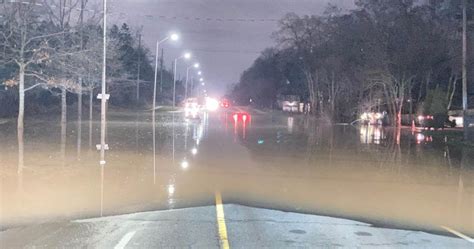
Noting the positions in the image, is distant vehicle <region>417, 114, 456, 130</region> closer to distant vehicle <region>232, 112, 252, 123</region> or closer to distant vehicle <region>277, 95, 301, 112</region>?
distant vehicle <region>232, 112, 252, 123</region>

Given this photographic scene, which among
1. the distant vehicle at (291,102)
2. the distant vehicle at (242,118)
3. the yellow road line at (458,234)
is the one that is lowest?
the yellow road line at (458,234)

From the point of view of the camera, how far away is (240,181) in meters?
13.7

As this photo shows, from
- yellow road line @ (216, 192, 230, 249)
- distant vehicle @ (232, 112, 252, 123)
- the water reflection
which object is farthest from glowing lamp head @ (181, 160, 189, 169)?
distant vehicle @ (232, 112, 252, 123)

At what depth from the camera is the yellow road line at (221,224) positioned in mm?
7388

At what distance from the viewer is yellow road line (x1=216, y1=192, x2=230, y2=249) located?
24.2ft

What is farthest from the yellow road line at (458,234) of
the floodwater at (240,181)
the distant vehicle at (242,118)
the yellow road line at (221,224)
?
the distant vehicle at (242,118)

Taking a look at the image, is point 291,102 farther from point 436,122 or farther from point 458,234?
point 458,234

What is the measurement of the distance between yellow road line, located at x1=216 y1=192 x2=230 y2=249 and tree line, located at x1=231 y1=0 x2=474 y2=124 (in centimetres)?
3110

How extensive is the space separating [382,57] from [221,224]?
4161cm

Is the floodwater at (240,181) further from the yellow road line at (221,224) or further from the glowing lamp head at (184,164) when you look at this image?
the yellow road line at (221,224)

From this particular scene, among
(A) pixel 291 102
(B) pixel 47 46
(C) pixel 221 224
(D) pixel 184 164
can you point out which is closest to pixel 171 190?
(C) pixel 221 224

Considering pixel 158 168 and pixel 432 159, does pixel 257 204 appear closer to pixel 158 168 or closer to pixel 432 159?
pixel 158 168

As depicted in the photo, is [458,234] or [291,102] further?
[291,102]

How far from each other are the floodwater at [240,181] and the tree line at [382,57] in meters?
22.6
